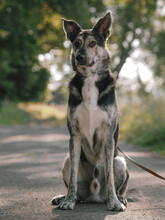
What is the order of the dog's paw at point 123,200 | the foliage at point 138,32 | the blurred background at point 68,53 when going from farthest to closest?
1. the foliage at point 138,32
2. the blurred background at point 68,53
3. the dog's paw at point 123,200

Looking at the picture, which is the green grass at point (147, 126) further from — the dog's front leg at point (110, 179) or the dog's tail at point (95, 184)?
the dog's front leg at point (110, 179)

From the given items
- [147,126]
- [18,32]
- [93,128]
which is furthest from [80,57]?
[18,32]

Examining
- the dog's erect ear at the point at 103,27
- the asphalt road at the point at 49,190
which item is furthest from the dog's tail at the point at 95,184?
the dog's erect ear at the point at 103,27

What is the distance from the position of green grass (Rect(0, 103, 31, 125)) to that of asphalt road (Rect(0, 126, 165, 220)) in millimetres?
17417

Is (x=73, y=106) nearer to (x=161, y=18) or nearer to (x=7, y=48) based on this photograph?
(x=7, y=48)

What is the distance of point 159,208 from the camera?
463 centimetres

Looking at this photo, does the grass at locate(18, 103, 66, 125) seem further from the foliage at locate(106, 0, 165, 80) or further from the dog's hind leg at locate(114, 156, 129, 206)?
the dog's hind leg at locate(114, 156, 129, 206)

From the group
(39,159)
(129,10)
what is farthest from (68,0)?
(39,159)

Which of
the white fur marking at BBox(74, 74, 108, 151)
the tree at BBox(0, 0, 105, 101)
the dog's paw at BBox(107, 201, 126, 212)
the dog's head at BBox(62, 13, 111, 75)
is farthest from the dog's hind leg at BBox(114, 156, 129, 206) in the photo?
the tree at BBox(0, 0, 105, 101)

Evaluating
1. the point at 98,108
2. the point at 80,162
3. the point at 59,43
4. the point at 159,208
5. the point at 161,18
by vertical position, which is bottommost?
the point at 159,208

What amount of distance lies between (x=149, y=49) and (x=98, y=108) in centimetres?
3603

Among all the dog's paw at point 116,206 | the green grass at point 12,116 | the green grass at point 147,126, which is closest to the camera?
the dog's paw at point 116,206

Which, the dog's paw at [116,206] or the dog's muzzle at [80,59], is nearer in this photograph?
the dog's paw at [116,206]

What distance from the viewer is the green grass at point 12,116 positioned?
27.6 m
